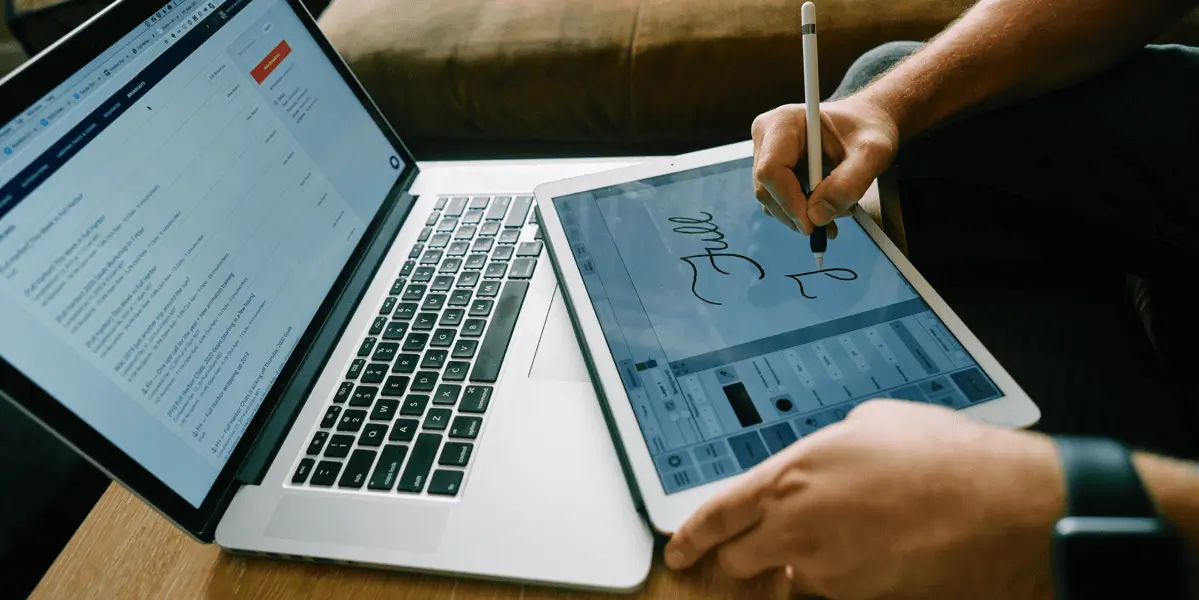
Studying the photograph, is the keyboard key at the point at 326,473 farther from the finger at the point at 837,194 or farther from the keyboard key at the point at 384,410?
the finger at the point at 837,194

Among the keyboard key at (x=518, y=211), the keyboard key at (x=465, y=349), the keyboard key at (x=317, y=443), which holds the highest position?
the keyboard key at (x=317, y=443)

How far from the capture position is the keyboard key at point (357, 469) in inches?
18.3

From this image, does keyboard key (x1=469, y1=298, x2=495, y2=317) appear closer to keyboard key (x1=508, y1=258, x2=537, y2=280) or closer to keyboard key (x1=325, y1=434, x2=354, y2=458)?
Result: keyboard key (x1=508, y1=258, x2=537, y2=280)

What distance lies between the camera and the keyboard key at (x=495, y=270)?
24.3 inches

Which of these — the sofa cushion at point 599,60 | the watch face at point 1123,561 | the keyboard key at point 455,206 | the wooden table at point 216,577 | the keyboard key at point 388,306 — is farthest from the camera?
the sofa cushion at point 599,60

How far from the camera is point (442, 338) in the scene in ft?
1.84

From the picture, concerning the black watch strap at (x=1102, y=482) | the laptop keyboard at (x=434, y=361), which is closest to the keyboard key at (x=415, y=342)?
the laptop keyboard at (x=434, y=361)

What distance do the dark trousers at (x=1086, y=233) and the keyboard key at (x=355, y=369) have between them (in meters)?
0.57

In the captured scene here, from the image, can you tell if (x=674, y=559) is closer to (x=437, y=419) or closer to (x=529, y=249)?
(x=437, y=419)

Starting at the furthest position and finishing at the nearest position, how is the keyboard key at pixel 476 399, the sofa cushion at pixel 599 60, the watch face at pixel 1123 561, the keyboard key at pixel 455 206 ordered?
the sofa cushion at pixel 599 60
the keyboard key at pixel 455 206
the keyboard key at pixel 476 399
the watch face at pixel 1123 561

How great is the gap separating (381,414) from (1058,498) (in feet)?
1.43

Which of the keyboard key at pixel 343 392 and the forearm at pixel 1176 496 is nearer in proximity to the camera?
the forearm at pixel 1176 496

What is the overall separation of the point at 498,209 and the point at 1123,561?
566 millimetres

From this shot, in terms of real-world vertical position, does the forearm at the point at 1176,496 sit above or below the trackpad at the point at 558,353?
below
